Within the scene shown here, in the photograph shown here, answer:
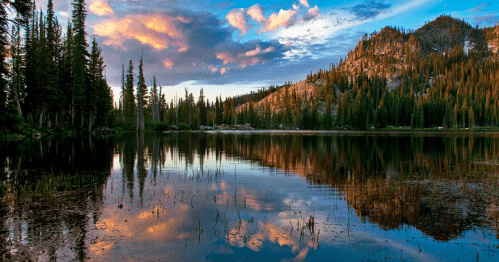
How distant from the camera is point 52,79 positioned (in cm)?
4853

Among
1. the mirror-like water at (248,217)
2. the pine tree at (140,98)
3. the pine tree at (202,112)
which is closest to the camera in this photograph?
the mirror-like water at (248,217)

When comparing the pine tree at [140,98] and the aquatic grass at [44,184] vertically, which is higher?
the pine tree at [140,98]

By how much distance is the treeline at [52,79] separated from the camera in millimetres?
43253

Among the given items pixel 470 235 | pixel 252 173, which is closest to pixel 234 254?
pixel 470 235

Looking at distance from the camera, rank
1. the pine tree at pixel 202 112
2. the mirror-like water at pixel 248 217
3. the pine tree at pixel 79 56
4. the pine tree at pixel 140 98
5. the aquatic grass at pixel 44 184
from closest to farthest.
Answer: the mirror-like water at pixel 248 217 → the aquatic grass at pixel 44 184 → the pine tree at pixel 79 56 → the pine tree at pixel 140 98 → the pine tree at pixel 202 112

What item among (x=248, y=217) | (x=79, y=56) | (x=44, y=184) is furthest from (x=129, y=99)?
(x=248, y=217)

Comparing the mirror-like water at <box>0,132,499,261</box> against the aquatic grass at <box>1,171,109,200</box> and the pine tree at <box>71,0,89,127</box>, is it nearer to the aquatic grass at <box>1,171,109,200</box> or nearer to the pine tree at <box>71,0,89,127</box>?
the aquatic grass at <box>1,171,109,200</box>

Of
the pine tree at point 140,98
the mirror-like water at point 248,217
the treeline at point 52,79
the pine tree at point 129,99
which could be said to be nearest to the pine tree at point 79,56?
the treeline at point 52,79

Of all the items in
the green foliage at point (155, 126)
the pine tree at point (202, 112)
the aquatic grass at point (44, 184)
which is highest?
the pine tree at point (202, 112)

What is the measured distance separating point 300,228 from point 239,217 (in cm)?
194

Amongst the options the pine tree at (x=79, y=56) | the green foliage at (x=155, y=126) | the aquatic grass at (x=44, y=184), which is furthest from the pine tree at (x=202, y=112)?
the aquatic grass at (x=44, y=184)

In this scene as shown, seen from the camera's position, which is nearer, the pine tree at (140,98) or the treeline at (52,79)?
the treeline at (52,79)

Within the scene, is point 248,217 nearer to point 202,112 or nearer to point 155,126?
point 155,126

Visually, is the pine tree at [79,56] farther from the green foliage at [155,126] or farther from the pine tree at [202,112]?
the pine tree at [202,112]
